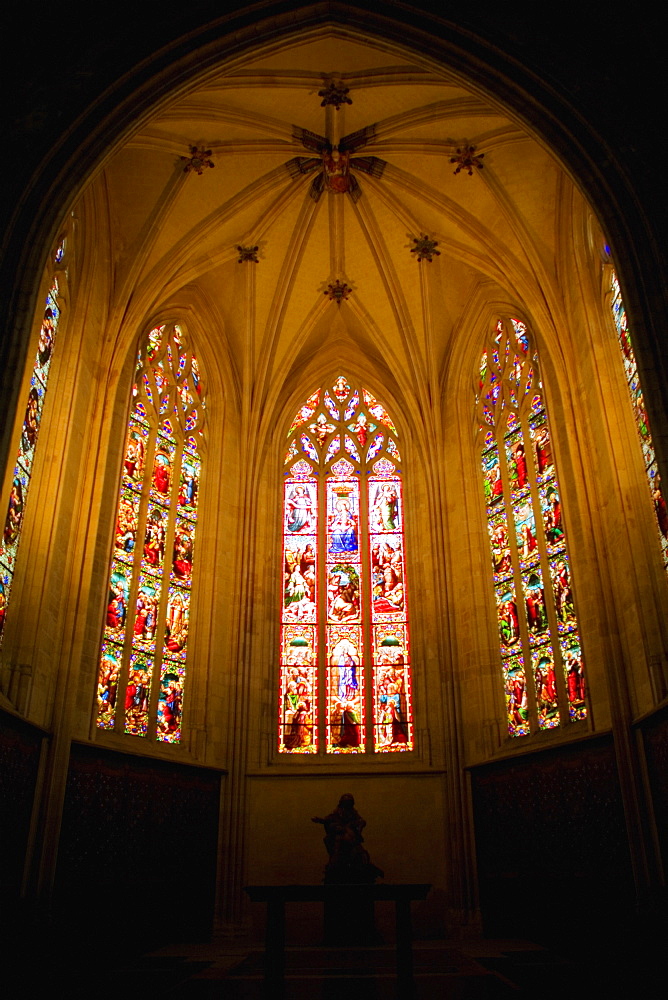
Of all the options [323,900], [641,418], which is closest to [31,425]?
[323,900]

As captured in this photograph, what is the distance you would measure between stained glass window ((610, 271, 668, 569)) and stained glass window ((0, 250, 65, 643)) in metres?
7.37

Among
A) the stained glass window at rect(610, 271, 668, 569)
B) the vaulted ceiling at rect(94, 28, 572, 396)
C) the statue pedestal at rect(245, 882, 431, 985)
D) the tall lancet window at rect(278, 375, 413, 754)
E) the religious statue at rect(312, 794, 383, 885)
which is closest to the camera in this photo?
the statue pedestal at rect(245, 882, 431, 985)

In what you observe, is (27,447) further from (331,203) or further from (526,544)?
(526,544)

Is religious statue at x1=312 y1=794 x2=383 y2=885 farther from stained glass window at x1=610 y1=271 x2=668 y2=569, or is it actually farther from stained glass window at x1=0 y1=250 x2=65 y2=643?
stained glass window at x1=610 y1=271 x2=668 y2=569

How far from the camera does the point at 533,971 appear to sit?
8.22m

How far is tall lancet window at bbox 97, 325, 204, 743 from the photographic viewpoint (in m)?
12.4

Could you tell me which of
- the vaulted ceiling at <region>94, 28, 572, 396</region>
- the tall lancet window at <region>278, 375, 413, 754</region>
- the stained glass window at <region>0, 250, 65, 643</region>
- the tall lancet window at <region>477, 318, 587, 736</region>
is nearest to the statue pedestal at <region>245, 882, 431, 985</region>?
the stained glass window at <region>0, 250, 65, 643</region>

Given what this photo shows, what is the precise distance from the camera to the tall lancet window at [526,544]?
477 inches

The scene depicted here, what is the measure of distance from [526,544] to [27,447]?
744cm

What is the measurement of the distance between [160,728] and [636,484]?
25.0 ft

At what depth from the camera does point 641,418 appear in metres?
10.8

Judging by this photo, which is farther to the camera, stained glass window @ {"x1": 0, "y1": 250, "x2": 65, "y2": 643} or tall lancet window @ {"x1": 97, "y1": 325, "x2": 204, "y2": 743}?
tall lancet window @ {"x1": 97, "y1": 325, "x2": 204, "y2": 743}

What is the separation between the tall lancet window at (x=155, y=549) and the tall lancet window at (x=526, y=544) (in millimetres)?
5085

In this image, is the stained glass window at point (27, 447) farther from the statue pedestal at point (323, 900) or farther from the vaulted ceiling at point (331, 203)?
the statue pedestal at point (323, 900)
